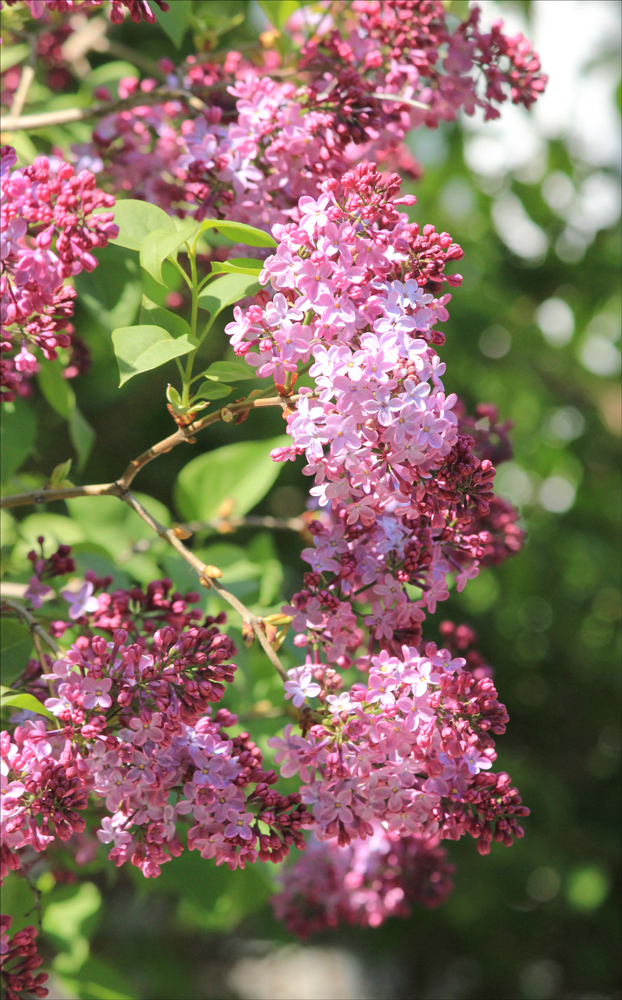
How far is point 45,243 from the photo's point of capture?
0.83 meters

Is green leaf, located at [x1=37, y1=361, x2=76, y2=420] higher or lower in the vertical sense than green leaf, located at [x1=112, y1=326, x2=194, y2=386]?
lower

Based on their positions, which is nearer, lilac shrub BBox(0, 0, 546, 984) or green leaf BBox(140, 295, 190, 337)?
lilac shrub BBox(0, 0, 546, 984)

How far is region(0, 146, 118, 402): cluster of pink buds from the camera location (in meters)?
0.83

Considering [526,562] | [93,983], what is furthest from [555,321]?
[93,983]

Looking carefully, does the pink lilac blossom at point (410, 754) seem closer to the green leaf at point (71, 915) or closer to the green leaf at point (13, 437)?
the green leaf at point (13, 437)

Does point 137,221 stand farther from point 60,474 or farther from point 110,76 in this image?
point 110,76

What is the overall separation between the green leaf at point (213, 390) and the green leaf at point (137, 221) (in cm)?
17

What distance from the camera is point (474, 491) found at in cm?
79

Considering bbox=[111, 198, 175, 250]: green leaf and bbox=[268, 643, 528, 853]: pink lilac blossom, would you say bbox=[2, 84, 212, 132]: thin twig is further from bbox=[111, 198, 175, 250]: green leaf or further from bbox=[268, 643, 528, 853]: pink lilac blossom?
bbox=[268, 643, 528, 853]: pink lilac blossom

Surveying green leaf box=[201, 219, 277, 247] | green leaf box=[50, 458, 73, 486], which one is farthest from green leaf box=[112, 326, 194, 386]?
green leaf box=[50, 458, 73, 486]

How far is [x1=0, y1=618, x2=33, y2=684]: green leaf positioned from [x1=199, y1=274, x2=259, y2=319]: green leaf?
43cm

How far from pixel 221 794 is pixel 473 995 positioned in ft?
9.27

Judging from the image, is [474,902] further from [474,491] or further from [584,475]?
[474,491]

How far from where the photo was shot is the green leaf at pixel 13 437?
1.19 meters
